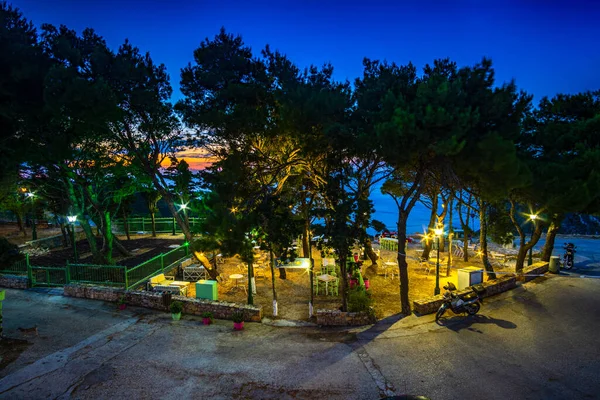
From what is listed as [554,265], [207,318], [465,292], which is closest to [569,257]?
[554,265]

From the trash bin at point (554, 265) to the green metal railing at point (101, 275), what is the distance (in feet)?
61.0

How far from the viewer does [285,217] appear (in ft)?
34.6

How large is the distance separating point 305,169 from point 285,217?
98.0 inches

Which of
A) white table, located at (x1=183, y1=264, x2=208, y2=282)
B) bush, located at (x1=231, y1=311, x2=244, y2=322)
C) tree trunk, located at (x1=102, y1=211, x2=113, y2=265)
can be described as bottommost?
bush, located at (x1=231, y1=311, x2=244, y2=322)

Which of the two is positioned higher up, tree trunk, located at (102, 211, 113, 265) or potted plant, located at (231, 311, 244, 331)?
tree trunk, located at (102, 211, 113, 265)

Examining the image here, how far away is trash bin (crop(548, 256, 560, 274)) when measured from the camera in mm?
15569

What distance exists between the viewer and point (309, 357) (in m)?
8.41

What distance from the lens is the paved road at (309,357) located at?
6984mm

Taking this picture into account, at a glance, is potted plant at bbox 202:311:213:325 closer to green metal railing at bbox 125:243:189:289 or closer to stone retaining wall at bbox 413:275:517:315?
green metal railing at bbox 125:243:189:289

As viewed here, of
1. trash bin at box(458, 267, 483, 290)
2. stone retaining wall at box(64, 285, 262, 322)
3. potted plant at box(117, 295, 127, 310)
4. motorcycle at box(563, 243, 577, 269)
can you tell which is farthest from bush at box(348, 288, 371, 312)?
motorcycle at box(563, 243, 577, 269)

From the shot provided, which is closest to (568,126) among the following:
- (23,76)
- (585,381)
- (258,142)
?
(585,381)

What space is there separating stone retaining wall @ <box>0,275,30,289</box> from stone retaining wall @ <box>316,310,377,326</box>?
12.5 meters

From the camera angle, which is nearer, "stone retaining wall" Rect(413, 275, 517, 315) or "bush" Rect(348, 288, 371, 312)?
"bush" Rect(348, 288, 371, 312)

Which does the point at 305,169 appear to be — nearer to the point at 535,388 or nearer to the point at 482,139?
the point at 482,139
